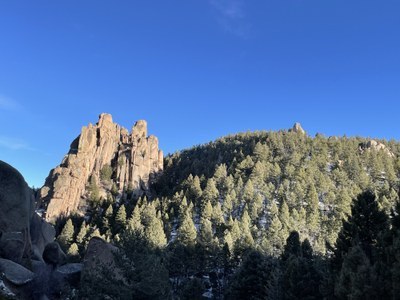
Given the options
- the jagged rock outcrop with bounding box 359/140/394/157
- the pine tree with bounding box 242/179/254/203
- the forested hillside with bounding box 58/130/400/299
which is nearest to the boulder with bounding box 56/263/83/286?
the forested hillside with bounding box 58/130/400/299

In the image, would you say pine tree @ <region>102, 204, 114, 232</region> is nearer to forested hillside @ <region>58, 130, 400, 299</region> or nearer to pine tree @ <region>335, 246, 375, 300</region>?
forested hillside @ <region>58, 130, 400, 299</region>

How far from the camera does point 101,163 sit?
5241 inches

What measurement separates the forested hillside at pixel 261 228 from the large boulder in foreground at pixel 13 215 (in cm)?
1036

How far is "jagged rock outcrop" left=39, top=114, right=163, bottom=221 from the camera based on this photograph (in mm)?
111812

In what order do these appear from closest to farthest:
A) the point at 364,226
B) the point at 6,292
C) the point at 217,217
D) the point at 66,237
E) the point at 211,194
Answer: the point at 6,292 → the point at 364,226 → the point at 66,237 → the point at 217,217 → the point at 211,194

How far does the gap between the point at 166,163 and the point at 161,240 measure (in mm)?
91507

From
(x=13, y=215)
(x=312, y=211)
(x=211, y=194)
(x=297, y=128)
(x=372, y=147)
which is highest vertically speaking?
(x=297, y=128)

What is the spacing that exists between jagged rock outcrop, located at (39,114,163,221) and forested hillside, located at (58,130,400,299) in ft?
17.5

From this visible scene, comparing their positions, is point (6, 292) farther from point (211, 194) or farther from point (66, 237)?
Answer: point (211, 194)

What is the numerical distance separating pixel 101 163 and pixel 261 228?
71.1 metres

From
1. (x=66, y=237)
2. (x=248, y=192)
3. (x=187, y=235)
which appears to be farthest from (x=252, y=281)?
(x=248, y=192)

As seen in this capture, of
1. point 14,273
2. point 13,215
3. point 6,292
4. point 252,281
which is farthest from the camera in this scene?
point 252,281

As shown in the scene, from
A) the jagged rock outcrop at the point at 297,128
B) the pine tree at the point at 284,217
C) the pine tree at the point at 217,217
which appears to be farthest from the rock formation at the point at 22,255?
the jagged rock outcrop at the point at 297,128

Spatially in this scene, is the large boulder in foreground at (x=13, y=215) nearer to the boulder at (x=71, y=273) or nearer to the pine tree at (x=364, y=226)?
the boulder at (x=71, y=273)
